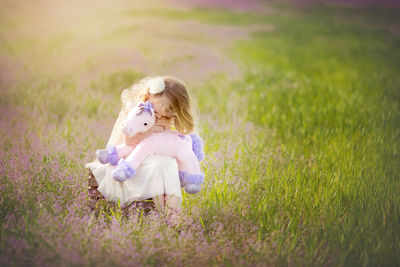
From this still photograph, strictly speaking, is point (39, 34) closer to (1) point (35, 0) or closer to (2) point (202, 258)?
(1) point (35, 0)

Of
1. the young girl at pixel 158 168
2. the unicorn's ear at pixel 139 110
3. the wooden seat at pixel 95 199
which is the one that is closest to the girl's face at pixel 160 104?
the young girl at pixel 158 168

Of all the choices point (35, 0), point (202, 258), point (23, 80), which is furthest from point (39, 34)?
point (202, 258)

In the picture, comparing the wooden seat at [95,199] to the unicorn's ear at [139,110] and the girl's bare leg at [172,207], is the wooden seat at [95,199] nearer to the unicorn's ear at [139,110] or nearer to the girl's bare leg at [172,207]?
the girl's bare leg at [172,207]

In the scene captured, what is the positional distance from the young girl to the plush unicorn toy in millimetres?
53

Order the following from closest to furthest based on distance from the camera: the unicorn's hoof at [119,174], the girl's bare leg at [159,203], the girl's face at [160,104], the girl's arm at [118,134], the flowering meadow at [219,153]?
the flowering meadow at [219,153] → the unicorn's hoof at [119,174] → the girl's bare leg at [159,203] → the girl's face at [160,104] → the girl's arm at [118,134]

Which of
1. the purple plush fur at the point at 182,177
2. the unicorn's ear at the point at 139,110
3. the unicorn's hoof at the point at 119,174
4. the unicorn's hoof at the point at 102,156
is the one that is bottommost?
the purple plush fur at the point at 182,177

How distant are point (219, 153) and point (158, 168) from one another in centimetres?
151

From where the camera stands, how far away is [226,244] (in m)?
2.72

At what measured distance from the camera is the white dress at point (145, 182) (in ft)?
9.67

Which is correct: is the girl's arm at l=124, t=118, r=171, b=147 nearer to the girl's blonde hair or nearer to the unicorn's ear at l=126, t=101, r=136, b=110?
the girl's blonde hair

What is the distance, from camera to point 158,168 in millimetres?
2959

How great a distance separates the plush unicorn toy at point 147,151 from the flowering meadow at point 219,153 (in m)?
0.28

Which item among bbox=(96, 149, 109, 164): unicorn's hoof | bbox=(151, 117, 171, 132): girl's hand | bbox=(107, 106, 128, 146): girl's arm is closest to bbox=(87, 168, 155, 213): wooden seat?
bbox=(96, 149, 109, 164): unicorn's hoof

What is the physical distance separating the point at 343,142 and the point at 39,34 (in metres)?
8.87
